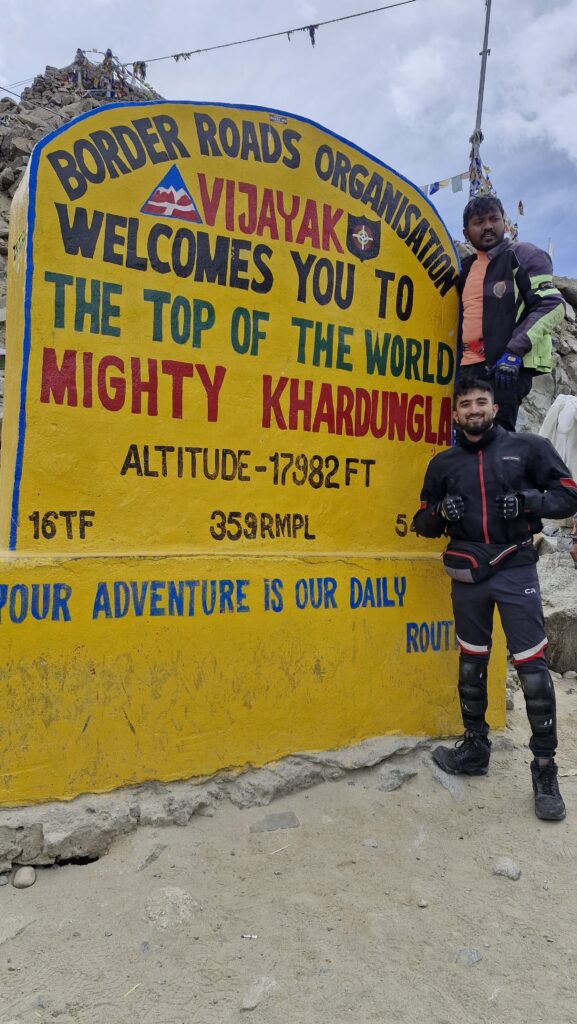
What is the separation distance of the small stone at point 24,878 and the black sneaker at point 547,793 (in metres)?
2.25

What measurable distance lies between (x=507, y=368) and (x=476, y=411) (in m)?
0.34

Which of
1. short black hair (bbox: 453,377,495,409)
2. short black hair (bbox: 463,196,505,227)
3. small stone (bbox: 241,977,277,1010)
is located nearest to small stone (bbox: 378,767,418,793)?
small stone (bbox: 241,977,277,1010)

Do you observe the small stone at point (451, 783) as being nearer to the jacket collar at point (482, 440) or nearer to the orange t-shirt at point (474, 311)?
the jacket collar at point (482, 440)

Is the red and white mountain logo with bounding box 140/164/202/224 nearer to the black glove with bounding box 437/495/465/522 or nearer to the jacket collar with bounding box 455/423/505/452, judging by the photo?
the jacket collar with bounding box 455/423/505/452

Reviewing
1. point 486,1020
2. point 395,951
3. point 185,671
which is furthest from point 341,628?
point 486,1020

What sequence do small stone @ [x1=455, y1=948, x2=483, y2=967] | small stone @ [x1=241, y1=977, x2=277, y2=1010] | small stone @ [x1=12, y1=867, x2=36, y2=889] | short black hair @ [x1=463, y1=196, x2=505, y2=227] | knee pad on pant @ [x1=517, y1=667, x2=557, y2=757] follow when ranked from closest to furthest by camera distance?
small stone @ [x1=241, y1=977, x2=277, y2=1010]
small stone @ [x1=455, y1=948, x2=483, y2=967]
small stone @ [x1=12, y1=867, x2=36, y2=889]
knee pad on pant @ [x1=517, y1=667, x2=557, y2=757]
short black hair @ [x1=463, y1=196, x2=505, y2=227]

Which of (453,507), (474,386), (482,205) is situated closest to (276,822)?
(453,507)

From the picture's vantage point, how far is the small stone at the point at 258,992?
82.6 inches

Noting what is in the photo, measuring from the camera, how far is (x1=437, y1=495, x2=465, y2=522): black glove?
3387 mm

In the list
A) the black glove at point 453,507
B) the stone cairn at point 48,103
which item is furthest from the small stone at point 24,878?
the stone cairn at point 48,103

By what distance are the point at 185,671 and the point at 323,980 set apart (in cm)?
134

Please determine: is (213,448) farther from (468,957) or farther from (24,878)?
(468,957)

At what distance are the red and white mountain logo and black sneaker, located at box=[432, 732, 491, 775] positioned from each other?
2972 millimetres

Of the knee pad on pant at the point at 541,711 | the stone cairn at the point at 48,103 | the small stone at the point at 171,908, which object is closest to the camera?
the small stone at the point at 171,908
